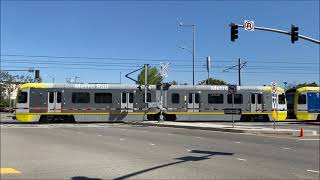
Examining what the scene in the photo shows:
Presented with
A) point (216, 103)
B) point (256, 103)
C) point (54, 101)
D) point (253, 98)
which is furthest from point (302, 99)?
point (54, 101)

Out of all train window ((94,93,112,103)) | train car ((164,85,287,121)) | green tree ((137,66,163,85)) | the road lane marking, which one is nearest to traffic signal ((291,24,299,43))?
train car ((164,85,287,121))

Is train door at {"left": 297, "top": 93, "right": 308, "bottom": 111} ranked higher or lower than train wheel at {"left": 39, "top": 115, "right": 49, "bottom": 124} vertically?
higher

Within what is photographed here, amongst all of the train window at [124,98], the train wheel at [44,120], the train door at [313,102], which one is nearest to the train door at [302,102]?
the train door at [313,102]

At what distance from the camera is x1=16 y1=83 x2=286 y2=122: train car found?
1574 inches

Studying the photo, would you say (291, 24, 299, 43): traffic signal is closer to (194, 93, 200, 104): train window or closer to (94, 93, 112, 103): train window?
(194, 93, 200, 104): train window

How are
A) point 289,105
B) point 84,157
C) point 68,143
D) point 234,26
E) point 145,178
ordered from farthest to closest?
point 289,105
point 234,26
point 68,143
point 84,157
point 145,178

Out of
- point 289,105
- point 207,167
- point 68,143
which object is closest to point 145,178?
point 207,167

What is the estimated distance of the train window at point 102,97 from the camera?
42031 millimetres

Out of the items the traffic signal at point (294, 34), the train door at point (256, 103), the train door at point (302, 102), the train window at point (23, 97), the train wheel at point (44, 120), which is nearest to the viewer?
the traffic signal at point (294, 34)

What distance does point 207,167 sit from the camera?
13383 millimetres

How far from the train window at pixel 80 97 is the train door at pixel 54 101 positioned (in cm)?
130

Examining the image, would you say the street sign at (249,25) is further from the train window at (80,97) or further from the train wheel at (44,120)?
the train wheel at (44,120)

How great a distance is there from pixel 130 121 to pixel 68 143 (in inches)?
862

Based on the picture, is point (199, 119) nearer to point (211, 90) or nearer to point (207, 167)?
point (211, 90)
